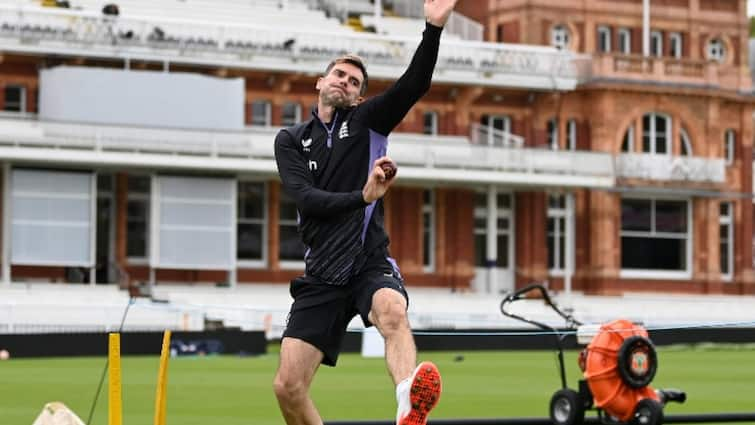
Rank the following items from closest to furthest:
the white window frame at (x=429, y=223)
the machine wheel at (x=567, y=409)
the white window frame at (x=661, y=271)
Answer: the machine wheel at (x=567, y=409), the white window frame at (x=429, y=223), the white window frame at (x=661, y=271)

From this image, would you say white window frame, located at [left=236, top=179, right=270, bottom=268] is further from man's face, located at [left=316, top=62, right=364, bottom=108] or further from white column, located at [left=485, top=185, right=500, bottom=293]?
man's face, located at [left=316, top=62, right=364, bottom=108]

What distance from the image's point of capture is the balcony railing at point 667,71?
70.5 meters

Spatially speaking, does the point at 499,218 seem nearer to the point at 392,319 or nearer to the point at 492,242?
the point at 492,242

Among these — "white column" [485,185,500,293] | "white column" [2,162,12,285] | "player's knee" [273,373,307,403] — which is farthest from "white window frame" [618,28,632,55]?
"player's knee" [273,373,307,403]

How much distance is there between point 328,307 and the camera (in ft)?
37.9

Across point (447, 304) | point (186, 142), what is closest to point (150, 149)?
point (186, 142)

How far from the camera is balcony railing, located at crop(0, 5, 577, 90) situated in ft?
193

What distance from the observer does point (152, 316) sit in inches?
2035

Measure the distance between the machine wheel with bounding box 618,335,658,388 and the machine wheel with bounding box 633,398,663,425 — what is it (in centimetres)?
19

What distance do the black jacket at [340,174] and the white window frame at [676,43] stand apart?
65150 millimetres

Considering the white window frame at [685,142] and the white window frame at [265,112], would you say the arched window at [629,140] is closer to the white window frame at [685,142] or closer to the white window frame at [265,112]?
the white window frame at [685,142]

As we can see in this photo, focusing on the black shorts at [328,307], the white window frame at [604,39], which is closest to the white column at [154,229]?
the white window frame at [604,39]

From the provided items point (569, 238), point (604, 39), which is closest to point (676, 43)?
point (604, 39)

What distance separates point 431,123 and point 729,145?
12640 mm
